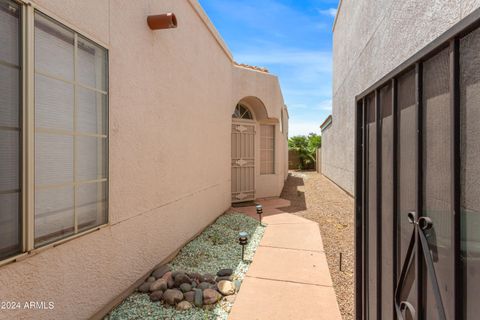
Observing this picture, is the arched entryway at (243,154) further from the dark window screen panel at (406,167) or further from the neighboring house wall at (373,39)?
the dark window screen panel at (406,167)

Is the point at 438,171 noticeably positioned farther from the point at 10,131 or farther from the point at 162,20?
the point at 162,20

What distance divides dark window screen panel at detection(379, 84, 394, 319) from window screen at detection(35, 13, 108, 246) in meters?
2.67

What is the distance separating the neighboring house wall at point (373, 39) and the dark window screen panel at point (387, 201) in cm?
239

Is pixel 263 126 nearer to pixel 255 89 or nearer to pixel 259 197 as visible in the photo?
pixel 255 89

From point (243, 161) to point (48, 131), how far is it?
22.2 feet

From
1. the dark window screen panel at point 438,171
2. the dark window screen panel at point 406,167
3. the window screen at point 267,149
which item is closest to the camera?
the dark window screen panel at point 438,171

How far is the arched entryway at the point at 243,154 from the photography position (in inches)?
329

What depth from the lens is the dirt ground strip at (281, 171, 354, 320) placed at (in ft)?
10.3

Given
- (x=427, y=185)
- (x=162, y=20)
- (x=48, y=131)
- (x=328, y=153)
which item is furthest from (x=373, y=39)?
(x=328, y=153)

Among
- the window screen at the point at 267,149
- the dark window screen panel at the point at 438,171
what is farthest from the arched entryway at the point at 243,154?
the dark window screen panel at the point at 438,171

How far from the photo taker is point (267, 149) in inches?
378

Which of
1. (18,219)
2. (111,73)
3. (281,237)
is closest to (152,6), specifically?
(111,73)

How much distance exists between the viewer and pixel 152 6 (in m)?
3.47

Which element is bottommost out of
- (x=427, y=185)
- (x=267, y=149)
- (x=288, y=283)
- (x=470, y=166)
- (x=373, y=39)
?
(x=288, y=283)
